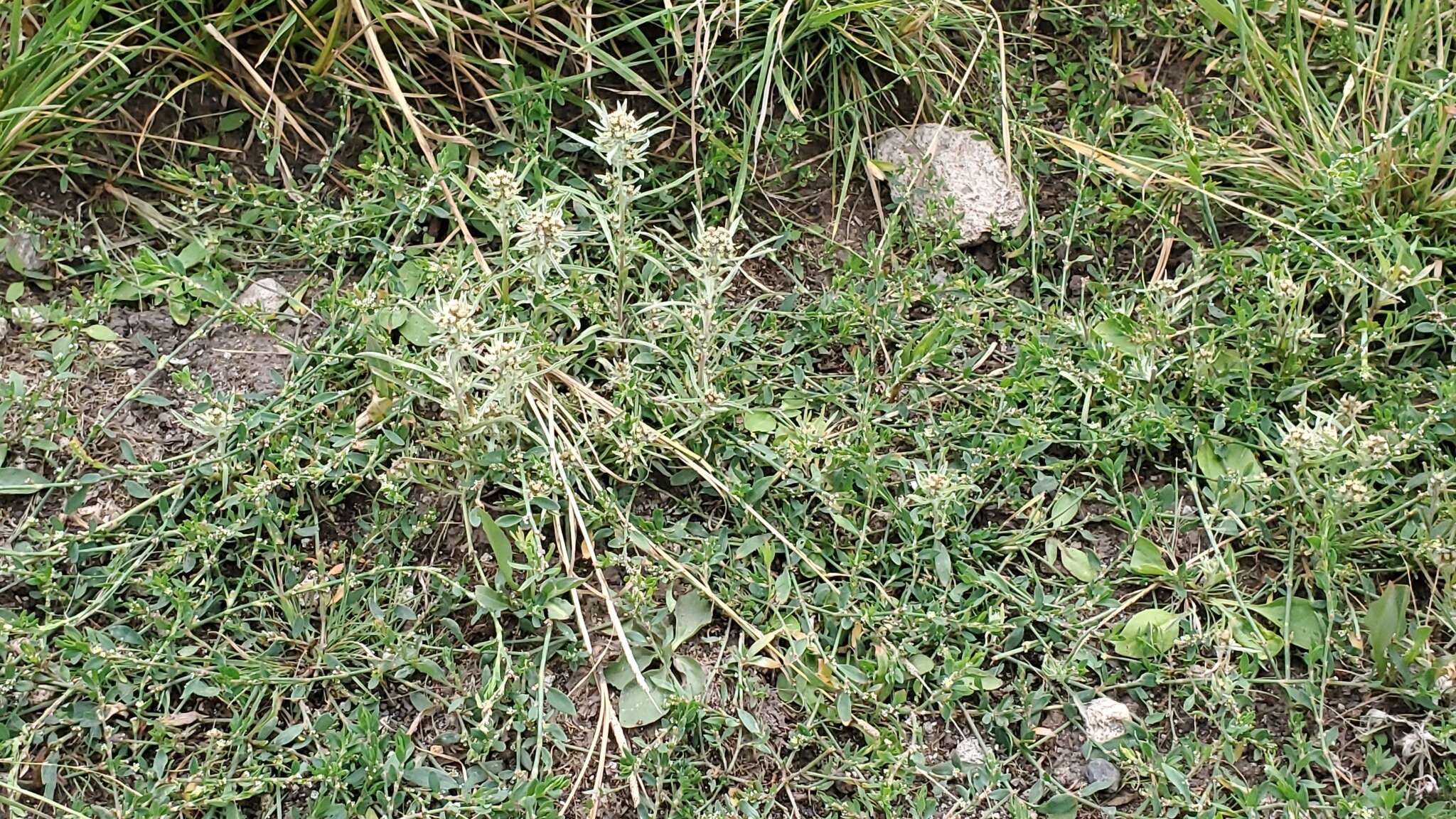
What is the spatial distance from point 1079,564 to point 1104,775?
1.28 ft

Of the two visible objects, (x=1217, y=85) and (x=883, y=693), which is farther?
(x=1217, y=85)

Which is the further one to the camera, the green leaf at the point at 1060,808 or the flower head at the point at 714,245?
the flower head at the point at 714,245

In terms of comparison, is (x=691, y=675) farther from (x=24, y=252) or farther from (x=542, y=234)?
(x=24, y=252)

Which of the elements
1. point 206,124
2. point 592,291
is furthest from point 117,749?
point 206,124

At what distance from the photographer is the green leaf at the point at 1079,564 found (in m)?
2.07

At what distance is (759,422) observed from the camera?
218 centimetres

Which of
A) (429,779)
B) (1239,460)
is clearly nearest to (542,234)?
(429,779)

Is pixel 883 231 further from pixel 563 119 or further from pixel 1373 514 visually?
pixel 1373 514

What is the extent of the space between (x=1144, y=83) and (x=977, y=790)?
5.83 feet

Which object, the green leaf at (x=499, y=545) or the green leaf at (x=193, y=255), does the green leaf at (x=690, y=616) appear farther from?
the green leaf at (x=193, y=255)

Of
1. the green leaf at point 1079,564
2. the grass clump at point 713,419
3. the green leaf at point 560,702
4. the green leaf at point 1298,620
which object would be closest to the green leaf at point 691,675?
the grass clump at point 713,419

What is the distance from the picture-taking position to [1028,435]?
7.07 feet

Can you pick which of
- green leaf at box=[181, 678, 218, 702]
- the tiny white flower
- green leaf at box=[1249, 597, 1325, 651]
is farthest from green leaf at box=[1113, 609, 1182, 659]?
green leaf at box=[181, 678, 218, 702]

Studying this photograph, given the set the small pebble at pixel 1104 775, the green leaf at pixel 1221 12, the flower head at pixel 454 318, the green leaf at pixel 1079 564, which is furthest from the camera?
the green leaf at pixel 1221 12
